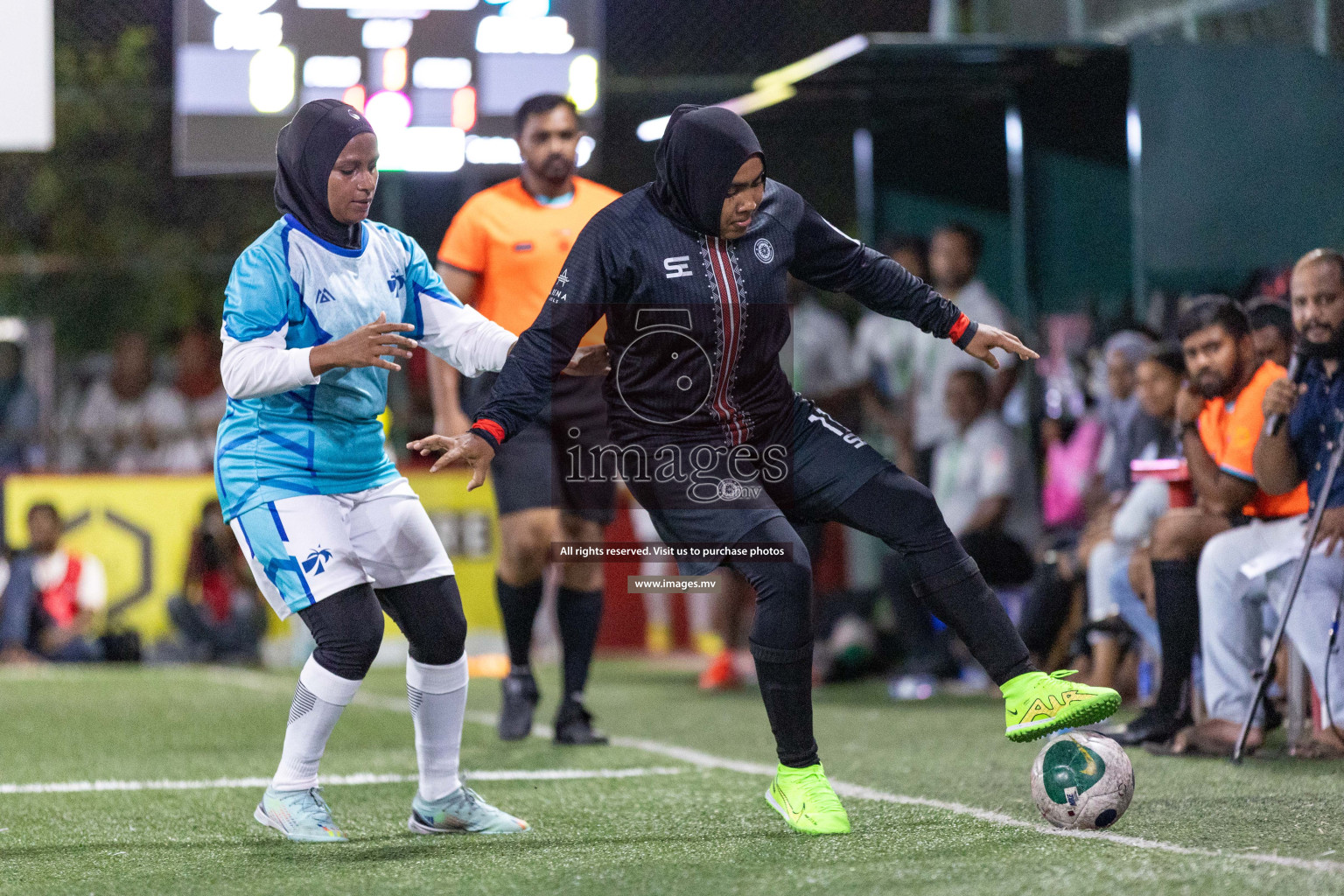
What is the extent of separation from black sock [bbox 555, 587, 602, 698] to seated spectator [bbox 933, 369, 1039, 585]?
8.87ft

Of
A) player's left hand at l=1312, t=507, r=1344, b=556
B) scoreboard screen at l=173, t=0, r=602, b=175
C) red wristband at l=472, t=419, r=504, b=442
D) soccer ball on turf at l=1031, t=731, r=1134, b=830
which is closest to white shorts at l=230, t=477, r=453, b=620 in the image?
red wristband at l=472, t=419, r=504, b=442

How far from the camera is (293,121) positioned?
464 cm

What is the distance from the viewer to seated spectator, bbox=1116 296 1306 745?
6266mm

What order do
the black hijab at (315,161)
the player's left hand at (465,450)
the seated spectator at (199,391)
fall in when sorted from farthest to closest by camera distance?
the seated spectator at (199,391) → the black hijab at (315,161) → the player's left hand at (465,450)

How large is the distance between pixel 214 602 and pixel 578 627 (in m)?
6.43

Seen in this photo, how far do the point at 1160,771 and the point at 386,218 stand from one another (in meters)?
9.44

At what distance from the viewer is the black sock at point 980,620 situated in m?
4.47

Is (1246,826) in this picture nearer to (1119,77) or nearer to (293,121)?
(293,121)

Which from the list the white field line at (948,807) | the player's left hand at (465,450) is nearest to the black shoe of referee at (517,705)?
the white field line at (948,807)

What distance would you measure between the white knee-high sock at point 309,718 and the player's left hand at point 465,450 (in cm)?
72

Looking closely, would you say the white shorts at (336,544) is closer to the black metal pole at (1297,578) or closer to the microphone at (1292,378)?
the black metal pole at (1297,578)

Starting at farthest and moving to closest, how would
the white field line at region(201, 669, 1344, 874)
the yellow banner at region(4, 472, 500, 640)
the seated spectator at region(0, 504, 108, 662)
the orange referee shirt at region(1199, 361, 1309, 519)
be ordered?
the yellow banner at region(4, 472, 500, 640), the seated spectator at region(0, 504, 108, 662), the orange referee shirt at region(1199, 361, 1309, 519), the white field line at region(201, 669, 1344, 874)

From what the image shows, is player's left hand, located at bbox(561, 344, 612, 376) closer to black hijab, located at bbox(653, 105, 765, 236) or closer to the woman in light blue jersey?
the woman in light blue jersey

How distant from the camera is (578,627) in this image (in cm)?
714
